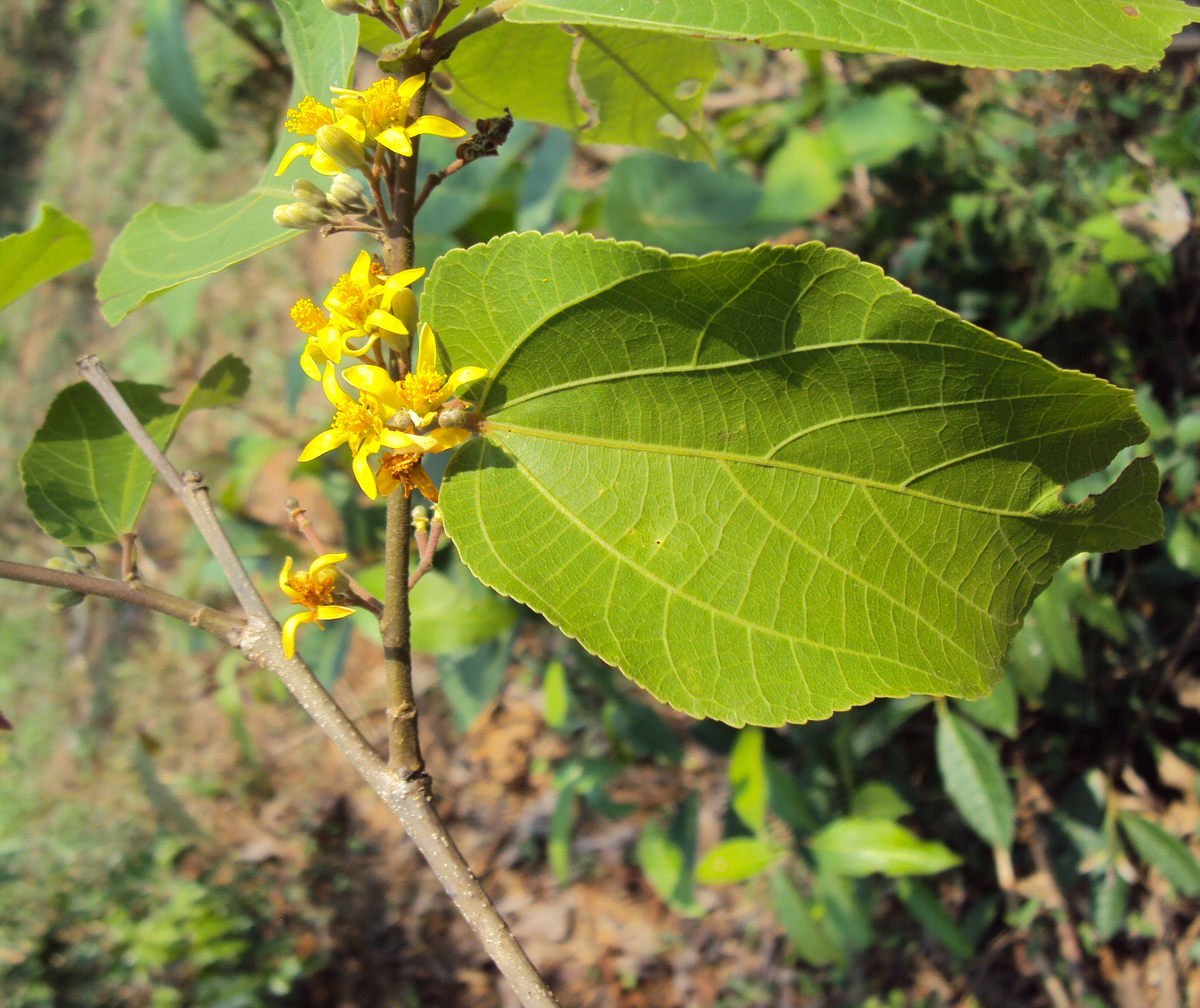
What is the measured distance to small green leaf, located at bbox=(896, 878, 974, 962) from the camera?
2.09 meters

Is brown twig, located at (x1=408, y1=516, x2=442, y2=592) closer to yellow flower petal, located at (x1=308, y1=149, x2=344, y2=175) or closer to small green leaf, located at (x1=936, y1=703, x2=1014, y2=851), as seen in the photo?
yellow flower petal, located at (x1=308, y1=149, x2=344, y2=175)

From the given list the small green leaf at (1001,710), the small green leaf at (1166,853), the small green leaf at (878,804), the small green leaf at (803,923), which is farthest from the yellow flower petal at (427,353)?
the small green leaf at (1166,853)

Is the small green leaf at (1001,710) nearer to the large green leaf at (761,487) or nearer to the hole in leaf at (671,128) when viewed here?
the large green leaf at (761,487)

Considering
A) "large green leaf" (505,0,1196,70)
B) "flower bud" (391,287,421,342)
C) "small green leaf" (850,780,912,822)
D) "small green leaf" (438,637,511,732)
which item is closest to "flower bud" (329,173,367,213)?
"flower bud" (391,287,421,342)

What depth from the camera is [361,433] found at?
74 cm

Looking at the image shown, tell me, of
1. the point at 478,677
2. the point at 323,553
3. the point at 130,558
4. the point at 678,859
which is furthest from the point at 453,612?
the point at 323,553

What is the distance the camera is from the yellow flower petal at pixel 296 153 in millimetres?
818

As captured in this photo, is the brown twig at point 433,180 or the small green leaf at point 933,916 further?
the small green leaf at point 933,916

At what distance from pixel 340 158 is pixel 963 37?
1.75 feet

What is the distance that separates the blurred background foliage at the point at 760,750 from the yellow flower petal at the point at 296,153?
1077mm

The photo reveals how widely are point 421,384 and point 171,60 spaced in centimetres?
213

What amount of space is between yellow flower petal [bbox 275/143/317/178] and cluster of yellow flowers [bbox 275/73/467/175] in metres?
0.02

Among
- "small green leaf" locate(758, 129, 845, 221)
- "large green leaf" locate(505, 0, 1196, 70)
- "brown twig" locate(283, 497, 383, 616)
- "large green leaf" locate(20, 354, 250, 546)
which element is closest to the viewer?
"large green leaf" locate(505, 0, 1196, 70)

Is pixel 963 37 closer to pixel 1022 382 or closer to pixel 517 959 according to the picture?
pixel 1022 382
